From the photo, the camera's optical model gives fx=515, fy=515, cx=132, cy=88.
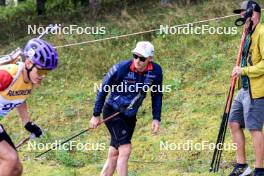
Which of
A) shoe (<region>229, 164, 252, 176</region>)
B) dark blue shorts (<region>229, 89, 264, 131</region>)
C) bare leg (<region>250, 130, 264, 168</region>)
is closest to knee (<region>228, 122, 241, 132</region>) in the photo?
dark blue shorts (<region>229, 89, 264, 131</region>)

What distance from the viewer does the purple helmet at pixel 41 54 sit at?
5.11 metres

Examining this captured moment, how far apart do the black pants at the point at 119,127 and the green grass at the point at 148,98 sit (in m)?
1.29

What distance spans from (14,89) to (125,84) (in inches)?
63.8

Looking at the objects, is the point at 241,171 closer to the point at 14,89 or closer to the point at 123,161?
the point at 123,161

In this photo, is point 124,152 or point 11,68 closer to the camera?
point 11,68

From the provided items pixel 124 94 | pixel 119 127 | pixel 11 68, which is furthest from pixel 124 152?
pixel 11 68

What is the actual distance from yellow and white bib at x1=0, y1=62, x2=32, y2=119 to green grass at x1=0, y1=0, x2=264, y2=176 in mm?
2609

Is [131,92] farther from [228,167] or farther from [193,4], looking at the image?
[193,4]

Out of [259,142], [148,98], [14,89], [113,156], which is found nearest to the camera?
[14,89]

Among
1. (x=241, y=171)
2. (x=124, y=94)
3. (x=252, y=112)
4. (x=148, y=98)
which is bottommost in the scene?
(x=241, y=171)

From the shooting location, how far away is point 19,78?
5219mm

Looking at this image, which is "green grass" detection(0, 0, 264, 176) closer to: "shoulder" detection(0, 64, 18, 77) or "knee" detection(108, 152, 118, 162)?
"knee" detection(108, 152, 118, 162)

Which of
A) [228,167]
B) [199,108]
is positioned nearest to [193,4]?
[199,108]

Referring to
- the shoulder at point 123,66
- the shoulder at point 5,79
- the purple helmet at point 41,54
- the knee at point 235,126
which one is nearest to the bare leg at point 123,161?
the shoulder at point 123,66
